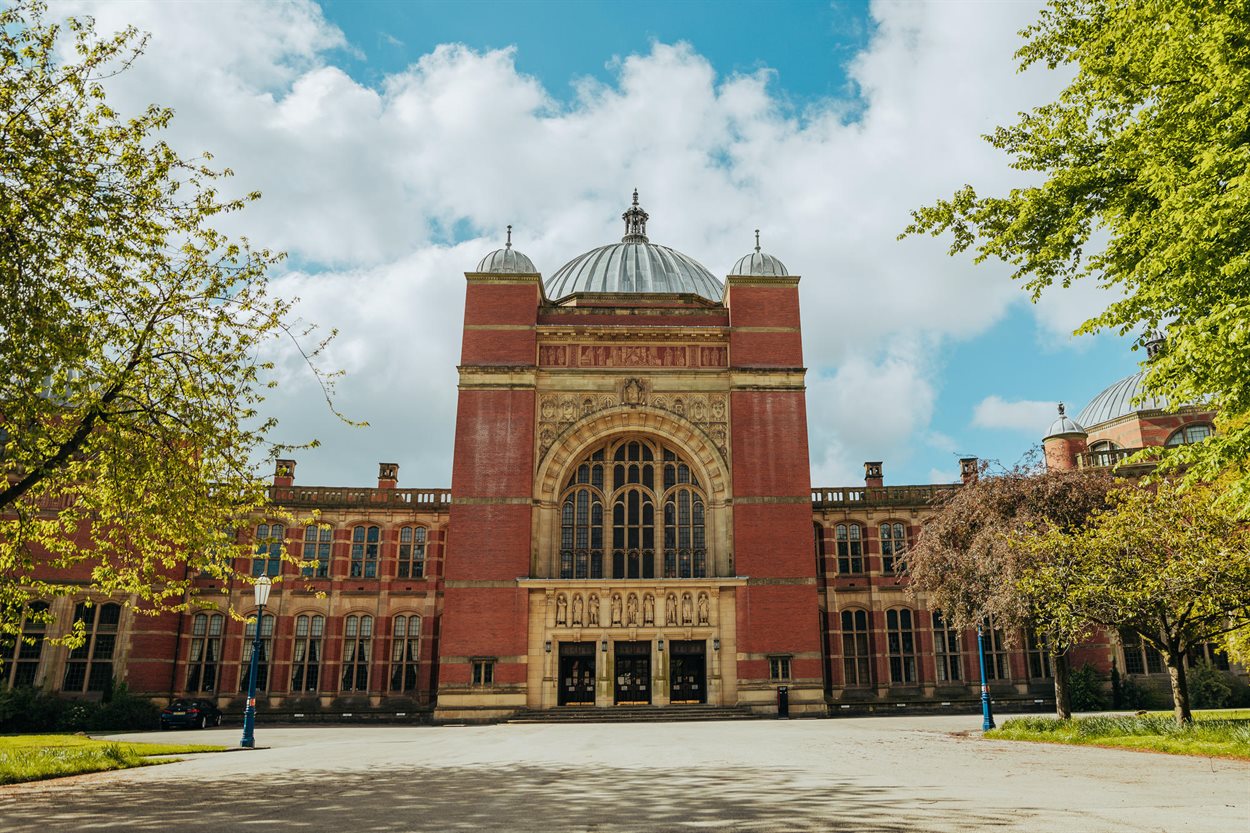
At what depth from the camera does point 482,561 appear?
34.3 meters

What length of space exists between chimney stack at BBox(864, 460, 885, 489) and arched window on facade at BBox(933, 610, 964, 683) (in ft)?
22.7

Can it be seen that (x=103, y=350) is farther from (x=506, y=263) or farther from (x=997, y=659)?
(x=997, y=659)

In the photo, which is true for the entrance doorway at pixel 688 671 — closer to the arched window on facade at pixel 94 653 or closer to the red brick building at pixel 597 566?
the red brick building at pixel 597 566

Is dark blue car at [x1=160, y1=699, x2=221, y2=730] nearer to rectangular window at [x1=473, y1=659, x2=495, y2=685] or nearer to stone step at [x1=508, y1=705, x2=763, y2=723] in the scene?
rectangular window at [x1=473, y1=659, x2=495, y2=685]

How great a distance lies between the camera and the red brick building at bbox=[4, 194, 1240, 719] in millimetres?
34031

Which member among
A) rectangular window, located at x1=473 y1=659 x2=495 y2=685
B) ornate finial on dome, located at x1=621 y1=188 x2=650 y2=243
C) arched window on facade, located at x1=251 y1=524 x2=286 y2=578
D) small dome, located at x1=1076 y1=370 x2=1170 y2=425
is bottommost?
rectangular window, located at x1=473 y1=659 x2=495 y2=685

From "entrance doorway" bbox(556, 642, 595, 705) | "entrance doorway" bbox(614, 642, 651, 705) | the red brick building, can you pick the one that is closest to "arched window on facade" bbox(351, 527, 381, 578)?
the red brick building

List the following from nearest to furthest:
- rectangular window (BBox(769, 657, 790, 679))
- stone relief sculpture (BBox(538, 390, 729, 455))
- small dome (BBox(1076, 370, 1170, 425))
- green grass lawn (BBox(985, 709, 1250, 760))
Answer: green grass lawn (BBox(985, 709, 1250, 760))
rectangular window (BBox(769, 657, 790, 679))
stone relief sculpture (BBox(538, 390, 729, 455))
small dome (BBox(1076, 370, 1170, 425))

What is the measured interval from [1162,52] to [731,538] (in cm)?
2543

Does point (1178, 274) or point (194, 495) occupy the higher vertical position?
point (1178, 274)

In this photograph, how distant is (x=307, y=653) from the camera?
122 feet

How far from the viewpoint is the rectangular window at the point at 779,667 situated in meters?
33.7

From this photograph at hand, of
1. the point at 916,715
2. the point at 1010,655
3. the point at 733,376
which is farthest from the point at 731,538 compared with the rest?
the point at 1010,655

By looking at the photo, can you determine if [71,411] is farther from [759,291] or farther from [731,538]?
[759,291]
